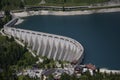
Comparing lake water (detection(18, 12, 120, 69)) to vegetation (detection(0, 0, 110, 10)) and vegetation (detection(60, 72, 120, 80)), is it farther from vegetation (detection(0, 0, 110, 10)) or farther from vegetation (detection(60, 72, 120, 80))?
vegetation (detection(60, 72, 120, 80))

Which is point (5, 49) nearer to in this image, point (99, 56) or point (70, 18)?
point (99, 56)

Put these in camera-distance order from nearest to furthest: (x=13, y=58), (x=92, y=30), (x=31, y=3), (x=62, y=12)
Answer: (x=13, y=58) → (x=92, y=30) → (x=62, y=12) → (x=31, y=3)

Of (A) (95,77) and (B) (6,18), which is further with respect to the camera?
(B) (6,18)

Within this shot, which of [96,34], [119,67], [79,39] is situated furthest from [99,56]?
[96,34]

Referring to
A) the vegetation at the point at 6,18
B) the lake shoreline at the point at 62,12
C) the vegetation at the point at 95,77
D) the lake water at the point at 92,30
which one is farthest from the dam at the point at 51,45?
the lake shoreline at the point at 62,12

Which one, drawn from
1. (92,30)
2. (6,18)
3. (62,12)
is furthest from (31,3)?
(92,30)

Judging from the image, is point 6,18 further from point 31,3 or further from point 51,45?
point 51,45
